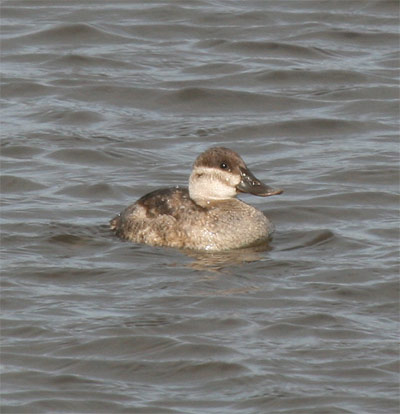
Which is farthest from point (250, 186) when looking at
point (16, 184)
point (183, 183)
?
point (16, 184)

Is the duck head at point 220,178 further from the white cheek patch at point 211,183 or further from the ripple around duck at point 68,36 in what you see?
the ripple around duck at point 68,36

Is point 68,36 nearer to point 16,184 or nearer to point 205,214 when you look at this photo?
point 16,184

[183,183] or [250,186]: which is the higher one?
[250,186]

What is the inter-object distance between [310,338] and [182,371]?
97 cm

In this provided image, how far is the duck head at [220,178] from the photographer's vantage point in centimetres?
1168

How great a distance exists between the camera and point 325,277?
10.7 meters

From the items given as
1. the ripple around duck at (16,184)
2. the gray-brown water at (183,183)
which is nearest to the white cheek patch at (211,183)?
the gray-brown water at (183,183)

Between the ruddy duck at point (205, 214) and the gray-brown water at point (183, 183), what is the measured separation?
16 cm

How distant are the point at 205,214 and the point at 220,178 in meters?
0.32

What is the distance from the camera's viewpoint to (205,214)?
11.7 meters

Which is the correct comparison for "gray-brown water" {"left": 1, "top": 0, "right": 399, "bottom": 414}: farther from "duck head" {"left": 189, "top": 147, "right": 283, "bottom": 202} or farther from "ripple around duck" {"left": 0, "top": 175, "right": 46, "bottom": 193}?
"duck head" {"left": 189, "top": 147, "right": 283, "bottom": 202}

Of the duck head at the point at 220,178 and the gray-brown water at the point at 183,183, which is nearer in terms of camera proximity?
the gray-brown water at the point at 183,183

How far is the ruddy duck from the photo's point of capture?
37.9 feet

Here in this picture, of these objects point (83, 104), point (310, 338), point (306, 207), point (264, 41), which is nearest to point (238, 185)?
point (306, 207)
